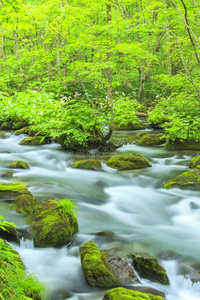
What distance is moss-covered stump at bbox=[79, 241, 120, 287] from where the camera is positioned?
3.61 meters

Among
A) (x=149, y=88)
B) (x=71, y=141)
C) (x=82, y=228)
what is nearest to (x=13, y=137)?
(x=71, y=141)

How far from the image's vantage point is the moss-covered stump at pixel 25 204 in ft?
16.6

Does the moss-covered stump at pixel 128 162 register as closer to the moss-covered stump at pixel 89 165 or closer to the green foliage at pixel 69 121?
the moss-covered stump at pixel 89 165

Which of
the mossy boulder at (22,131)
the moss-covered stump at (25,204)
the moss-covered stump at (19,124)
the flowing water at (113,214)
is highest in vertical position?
the moss-covered stump at (19,124)

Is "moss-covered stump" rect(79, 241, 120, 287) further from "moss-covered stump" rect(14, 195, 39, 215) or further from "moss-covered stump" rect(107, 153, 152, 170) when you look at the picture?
"moss-covered stump" rect(107, 153, 152, 170)

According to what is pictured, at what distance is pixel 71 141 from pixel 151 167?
2.91 m

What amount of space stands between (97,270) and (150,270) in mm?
719

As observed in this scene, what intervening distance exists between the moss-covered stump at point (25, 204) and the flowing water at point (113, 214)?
0.11 metres

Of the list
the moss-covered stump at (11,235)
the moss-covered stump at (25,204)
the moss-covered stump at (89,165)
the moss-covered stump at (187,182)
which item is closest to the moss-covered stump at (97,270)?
the moss-covered stump at (11,235)

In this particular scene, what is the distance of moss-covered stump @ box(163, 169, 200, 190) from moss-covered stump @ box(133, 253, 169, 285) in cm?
342

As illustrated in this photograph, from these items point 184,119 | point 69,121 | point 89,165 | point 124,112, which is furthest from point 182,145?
point 69,121

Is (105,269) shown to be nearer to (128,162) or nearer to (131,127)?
(128,162)

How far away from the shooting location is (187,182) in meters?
6.98

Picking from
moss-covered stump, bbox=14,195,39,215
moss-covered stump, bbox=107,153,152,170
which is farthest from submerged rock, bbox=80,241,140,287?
moss-covered stump, bbox=107,153,152,170
